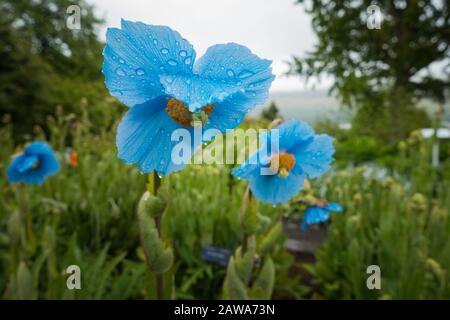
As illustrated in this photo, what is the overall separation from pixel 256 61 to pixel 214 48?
45mm

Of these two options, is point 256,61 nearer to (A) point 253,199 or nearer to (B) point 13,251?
(A) point 253,199

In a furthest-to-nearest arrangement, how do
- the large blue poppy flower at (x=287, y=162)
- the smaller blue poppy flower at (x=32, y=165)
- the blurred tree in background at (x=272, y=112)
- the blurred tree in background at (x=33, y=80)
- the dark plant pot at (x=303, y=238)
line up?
the blurred tree in background at (x=33, y=80), the blurred tree in background at (x=272, y=112), the dark plant pot at (x=303, y=238), the smaller blue poppy flower at (x=32, y=165), the large blue poppy flower at (x=287, y=162)

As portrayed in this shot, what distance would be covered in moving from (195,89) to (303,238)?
7.21 ft

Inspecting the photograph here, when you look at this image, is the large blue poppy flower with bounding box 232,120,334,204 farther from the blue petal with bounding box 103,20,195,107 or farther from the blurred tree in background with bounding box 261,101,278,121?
the blurred tree in background with bounding box 261,101,278,121

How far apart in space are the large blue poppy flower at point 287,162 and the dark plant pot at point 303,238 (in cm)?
141

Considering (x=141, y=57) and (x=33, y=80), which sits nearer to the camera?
(x=141, y=57)

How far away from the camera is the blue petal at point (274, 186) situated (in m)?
0.62

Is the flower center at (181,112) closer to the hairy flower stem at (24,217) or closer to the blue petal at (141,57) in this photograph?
the blue petal at (141,57)

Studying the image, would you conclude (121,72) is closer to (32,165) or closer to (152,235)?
(152,235)

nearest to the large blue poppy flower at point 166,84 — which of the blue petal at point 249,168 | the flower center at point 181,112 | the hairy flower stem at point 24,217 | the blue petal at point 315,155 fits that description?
the flower center at point 181,112

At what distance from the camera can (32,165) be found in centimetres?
116

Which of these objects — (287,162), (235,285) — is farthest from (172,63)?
(235,285)
